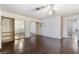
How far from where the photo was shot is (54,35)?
10.6 feet

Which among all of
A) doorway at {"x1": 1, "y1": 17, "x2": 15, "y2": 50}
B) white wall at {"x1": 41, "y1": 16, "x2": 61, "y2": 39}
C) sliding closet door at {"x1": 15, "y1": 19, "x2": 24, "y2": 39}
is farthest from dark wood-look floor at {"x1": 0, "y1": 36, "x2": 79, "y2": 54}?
sliding closet door at {"x1": 15, "y1": 19, "x2": 24, "y2": 39}

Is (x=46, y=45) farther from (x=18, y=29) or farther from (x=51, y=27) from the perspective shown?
(x=18, y=29)

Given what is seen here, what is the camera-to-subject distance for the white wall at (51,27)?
3.00m

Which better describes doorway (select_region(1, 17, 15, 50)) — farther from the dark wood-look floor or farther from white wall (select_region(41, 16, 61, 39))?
white wall (select_region(41, 16, 61, 39))

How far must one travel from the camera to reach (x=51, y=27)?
310 cm

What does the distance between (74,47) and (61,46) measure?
413 mm

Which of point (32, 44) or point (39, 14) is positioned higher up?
point (39, 14)

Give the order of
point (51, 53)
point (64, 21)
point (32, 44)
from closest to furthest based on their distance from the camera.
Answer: point (51, 53) < point (64, 21) < point (32, 44)

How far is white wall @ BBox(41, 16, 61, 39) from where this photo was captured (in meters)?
3.00

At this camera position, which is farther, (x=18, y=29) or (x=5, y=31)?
(x=18, y=29)

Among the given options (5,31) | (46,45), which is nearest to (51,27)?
(46,45)
